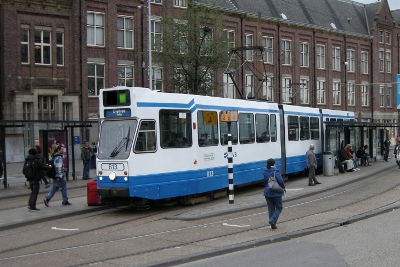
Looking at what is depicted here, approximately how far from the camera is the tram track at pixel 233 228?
1084cm

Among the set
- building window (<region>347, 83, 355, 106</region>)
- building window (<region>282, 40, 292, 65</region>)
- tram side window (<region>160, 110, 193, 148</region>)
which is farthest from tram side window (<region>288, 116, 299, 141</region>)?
building window (<region>347, 83, 355, 106</region>)

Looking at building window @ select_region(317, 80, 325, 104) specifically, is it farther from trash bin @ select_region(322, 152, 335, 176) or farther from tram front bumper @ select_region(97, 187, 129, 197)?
tram front bumper @ select_region(97, 187, 129, 197)

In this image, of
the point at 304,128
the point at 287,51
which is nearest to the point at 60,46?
the point at 304,128

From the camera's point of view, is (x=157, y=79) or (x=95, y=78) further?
(x=157, y=79)

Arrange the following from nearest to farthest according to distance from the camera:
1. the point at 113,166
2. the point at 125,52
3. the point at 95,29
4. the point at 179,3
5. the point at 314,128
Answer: the point at 113,166 → the point at 314,128 → the point at 95,29 → the point at 125,52 → the point at 179,3

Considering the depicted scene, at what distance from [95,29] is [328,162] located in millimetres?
18905

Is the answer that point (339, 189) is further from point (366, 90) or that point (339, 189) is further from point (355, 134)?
point (366, 90)

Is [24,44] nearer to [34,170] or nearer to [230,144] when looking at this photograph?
[34,170]

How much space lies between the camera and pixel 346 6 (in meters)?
63.8

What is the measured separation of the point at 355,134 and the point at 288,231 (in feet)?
69.9

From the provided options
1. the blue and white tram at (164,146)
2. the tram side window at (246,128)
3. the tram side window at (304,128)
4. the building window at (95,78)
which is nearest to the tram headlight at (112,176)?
the blue and white tram at (164,146)

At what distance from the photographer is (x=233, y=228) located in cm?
1339

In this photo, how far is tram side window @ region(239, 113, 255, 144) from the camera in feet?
66.0

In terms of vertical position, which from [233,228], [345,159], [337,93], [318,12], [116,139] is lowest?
[233,228]
